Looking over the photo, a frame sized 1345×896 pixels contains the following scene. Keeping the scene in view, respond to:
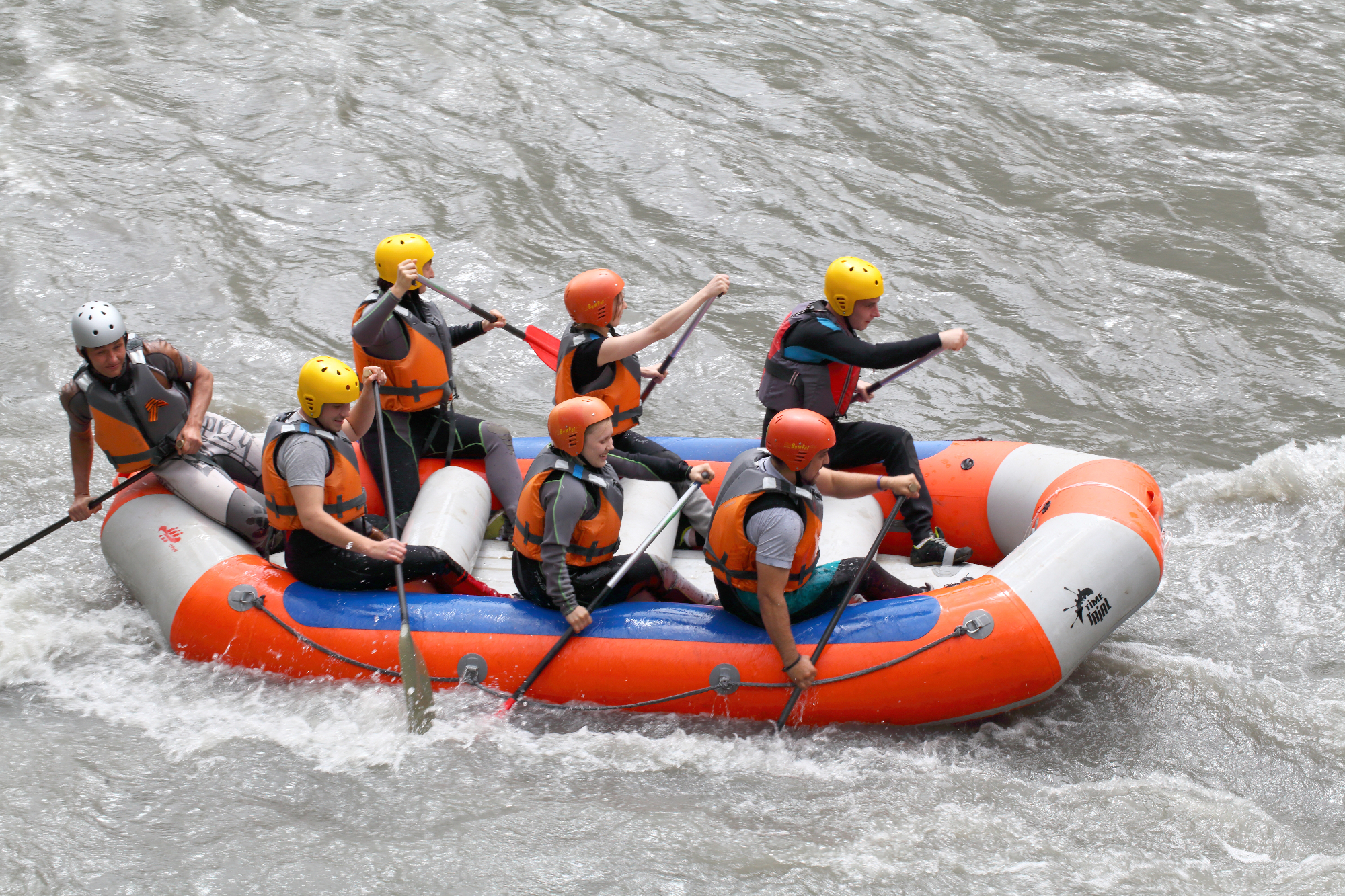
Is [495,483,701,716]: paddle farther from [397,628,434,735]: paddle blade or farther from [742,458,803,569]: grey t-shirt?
[742,458,803,569]: grey t-shirt

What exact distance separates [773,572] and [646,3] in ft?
32.8

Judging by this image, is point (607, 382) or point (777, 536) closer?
point (777, 536)

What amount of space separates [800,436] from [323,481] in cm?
175

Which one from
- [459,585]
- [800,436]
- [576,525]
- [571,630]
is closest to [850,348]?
[800,436]

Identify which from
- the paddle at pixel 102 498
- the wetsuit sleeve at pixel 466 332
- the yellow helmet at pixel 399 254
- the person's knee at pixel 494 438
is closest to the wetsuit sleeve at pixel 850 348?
the person's knee at pixel 494 438

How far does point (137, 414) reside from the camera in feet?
15.3

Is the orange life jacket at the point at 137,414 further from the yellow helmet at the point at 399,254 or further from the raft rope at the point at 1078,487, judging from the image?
the raft rope at the point at 1078,487

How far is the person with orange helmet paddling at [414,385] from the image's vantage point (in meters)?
4.98

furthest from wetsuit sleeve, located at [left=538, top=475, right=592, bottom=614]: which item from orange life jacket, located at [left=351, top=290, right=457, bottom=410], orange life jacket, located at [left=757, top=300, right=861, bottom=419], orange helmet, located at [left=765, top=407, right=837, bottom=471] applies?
orange life jacket, located at [left=351, top=290, right=457, bottom=410]

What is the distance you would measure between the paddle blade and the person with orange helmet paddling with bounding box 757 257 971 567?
5.38 ft

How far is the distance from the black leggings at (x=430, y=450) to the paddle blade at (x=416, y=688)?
3.14ft

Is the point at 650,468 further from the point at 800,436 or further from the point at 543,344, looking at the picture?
the point at 800,436

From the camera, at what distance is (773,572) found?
385cm

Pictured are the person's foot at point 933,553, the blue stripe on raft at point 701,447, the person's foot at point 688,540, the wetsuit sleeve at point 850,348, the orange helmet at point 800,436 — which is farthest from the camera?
the blue stripe on raft at point 701,447
